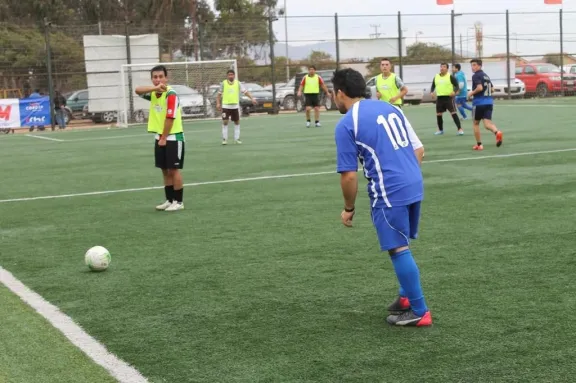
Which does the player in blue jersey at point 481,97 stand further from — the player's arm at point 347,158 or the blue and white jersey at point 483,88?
the player's arm at point 347,158

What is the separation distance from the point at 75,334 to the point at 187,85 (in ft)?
103

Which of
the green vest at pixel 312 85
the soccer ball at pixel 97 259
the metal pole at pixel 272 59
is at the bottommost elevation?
the soccer ball at pixel 97 259

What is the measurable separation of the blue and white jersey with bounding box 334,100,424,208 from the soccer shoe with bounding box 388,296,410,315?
732 millimetres

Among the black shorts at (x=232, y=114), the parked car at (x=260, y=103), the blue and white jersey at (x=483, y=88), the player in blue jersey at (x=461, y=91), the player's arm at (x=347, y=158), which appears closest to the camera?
the player's arm at (x=347, y=158)

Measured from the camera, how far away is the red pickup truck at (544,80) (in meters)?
41.5

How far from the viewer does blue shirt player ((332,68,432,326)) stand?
5117 millimetres

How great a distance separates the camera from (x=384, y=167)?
5164mm

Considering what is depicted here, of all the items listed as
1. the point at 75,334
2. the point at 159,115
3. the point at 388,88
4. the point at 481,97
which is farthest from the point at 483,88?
the point at 75,334

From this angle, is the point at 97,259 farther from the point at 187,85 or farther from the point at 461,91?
the point at 187,85

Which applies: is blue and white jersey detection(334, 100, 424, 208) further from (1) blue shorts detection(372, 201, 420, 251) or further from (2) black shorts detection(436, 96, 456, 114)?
(2) black shorts detection(436, 96, 456, 114)

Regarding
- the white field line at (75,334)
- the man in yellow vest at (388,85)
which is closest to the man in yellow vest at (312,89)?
the man in yellow vest at (388,85)

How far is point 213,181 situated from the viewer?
1344 cm

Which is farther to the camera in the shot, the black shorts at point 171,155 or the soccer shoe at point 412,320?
the black shorts at point 171,155

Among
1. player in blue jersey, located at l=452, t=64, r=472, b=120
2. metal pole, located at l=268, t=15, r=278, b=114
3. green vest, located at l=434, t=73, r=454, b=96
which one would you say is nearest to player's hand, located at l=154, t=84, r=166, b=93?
green vest, located at l=434, t=73, r=454, b=96
